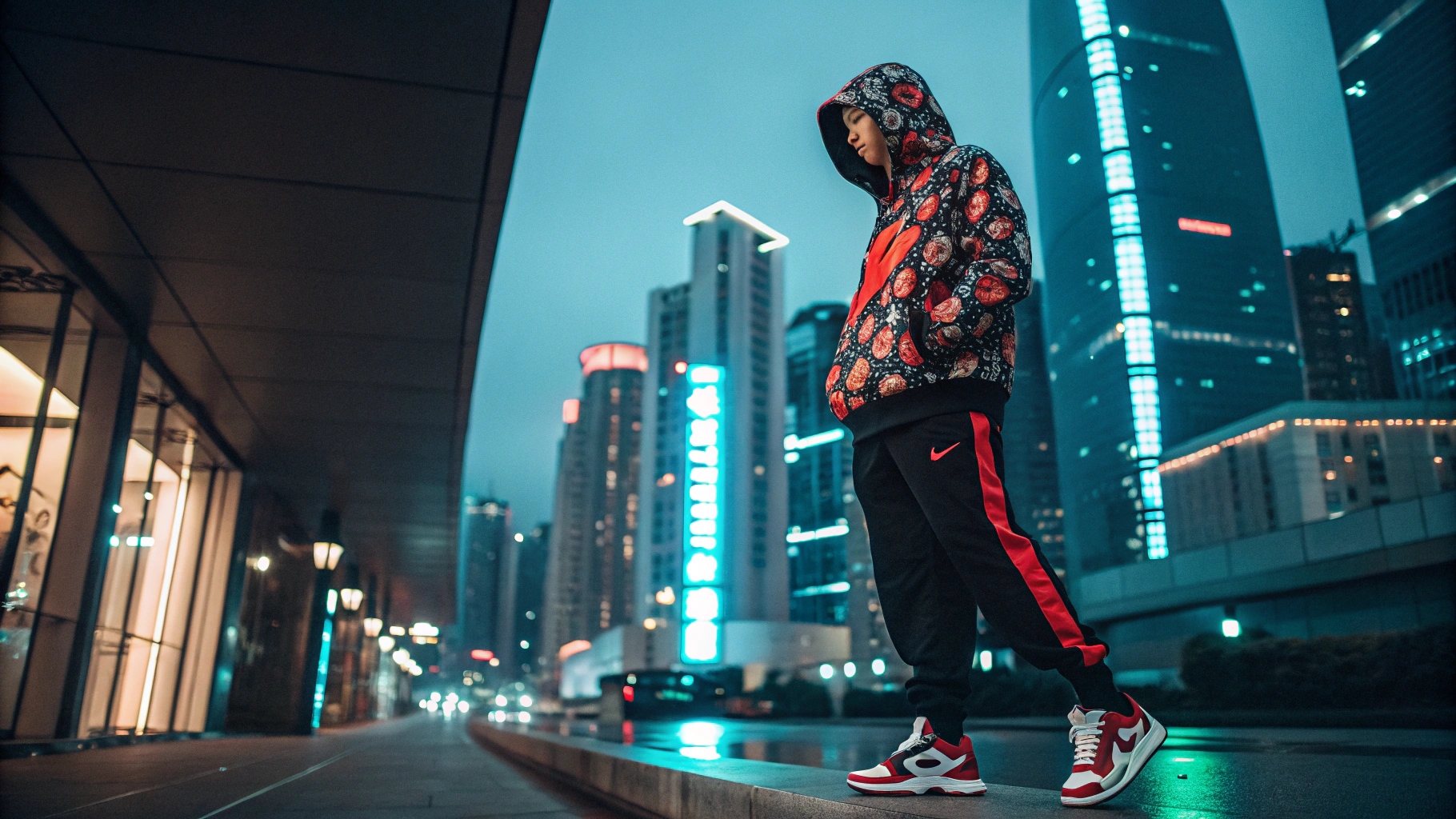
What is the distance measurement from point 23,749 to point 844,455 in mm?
126908

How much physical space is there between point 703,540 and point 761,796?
2442 inches

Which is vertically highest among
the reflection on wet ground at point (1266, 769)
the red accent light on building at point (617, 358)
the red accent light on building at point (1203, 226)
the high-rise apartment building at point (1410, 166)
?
the red accent light on building at point (1203, 226)

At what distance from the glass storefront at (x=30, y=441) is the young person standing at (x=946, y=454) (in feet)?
23.9

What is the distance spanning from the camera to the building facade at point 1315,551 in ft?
67.2

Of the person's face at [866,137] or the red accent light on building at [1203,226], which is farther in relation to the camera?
the red accent light on building at [1203,226]

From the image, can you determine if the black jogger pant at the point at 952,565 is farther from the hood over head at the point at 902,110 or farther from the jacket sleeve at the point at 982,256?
the hood over head at the point at 902,110

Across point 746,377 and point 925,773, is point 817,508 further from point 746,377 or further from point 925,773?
point 925,773

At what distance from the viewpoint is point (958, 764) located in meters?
1.99

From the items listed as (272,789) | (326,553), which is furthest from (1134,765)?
(326,553)

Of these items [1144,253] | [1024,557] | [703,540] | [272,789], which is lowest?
[272,789]

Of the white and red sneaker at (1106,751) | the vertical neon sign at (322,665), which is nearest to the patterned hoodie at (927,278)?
the white and red sneaker at (1106,751)

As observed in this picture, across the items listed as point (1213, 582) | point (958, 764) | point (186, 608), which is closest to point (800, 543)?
point (1213, 582)

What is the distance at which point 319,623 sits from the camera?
14.6m

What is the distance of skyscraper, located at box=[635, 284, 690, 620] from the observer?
3435 inches
